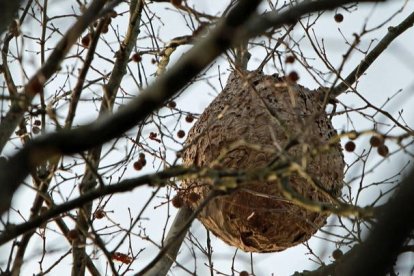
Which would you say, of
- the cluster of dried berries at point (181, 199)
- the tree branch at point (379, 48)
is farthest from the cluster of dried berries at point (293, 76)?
the tree branch at point (379, 48)

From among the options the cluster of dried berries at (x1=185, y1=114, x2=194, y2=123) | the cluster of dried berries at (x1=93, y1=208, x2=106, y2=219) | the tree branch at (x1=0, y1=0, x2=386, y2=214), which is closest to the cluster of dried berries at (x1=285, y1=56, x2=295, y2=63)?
the tree branch at (x1=0, y1=0, x2=386, y2=214)

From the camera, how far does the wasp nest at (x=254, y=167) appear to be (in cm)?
396

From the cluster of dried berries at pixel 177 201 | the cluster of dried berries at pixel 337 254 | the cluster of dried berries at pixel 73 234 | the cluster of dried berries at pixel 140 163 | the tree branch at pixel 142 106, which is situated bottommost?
the tree branch at pixel 142 106

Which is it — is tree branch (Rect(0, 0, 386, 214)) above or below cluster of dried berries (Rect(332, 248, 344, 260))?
below

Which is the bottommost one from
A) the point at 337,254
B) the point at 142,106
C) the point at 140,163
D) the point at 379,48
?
the point at 142,106

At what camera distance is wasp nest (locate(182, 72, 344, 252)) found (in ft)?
13.0

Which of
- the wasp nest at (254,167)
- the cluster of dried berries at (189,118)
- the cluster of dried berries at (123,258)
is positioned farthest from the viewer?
the cluster of dried berries at (189,118)

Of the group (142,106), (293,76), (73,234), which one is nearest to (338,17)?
(293,76)

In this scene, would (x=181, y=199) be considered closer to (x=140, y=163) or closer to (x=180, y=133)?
(x=140, y=163)

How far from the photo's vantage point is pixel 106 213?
4.31m

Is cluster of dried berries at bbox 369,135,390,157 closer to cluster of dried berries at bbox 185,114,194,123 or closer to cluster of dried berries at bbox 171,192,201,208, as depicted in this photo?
cluster of dried berries at bbox 171,192,201,208

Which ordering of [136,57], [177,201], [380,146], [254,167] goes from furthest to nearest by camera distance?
[136,57] → [177,201] → [254,167] → [380,146]

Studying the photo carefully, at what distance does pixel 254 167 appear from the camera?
3977 millimetres

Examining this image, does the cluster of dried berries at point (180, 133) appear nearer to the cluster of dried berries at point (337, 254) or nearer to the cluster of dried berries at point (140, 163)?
the cluster of dried berries at point (140, 163)
